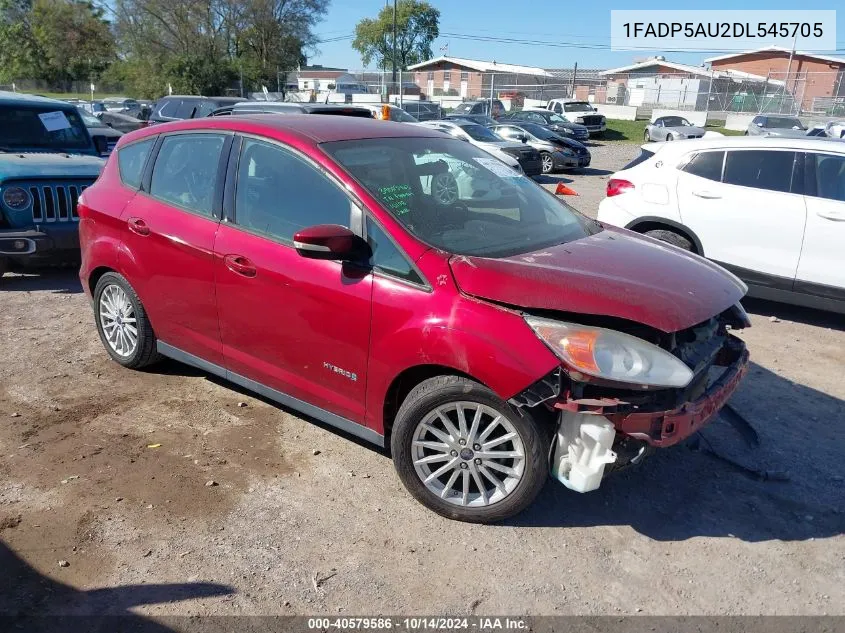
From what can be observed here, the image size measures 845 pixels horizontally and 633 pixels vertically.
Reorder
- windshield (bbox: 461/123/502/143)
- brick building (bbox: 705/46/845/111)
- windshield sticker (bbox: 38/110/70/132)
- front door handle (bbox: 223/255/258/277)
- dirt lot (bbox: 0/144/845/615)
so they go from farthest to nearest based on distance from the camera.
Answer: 1. brick building (bbox: 705/46/845/111)
2. windshield (bbox: 461/123/502/143)
3. windshield sticker (bbox: 38/110/70/132)
4. front door handle (bbox: 223/255/258/277)
5. dirt lot (bbox: 0/144/845/615)

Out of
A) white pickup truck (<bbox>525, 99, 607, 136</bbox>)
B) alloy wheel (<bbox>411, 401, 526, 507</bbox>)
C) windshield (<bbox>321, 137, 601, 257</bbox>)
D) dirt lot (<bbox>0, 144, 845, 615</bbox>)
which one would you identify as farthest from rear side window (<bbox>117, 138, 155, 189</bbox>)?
white pickup truck (<bbox>525, 99, 607, 136</bbox>)

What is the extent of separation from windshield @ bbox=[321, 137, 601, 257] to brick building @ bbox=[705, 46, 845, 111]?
45302 mm

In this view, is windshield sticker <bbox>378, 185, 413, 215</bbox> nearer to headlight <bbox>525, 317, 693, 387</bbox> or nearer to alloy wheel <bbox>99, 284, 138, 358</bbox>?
headlight <bbox>525, 317, 693, 387</bbox>

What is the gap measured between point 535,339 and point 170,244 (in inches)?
94.6

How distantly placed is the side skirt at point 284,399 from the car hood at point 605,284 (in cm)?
99

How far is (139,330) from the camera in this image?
467 cm

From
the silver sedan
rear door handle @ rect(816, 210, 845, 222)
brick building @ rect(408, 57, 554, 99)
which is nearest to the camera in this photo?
rear door handle @ rect(816, 210, 845, 222)

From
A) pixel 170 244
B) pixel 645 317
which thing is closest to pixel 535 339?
pixel 645 317

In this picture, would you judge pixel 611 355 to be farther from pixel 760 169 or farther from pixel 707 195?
pixel 760 169

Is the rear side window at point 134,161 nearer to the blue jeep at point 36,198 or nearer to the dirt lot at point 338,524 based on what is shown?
the dirt lot at point 338,524

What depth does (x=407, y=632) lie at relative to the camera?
2.69 meters

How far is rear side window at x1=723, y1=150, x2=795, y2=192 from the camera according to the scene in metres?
6.23

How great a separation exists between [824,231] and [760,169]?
0.84 metres

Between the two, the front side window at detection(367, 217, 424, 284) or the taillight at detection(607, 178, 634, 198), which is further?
the taillight at detection(607, 178, 634, 198)
